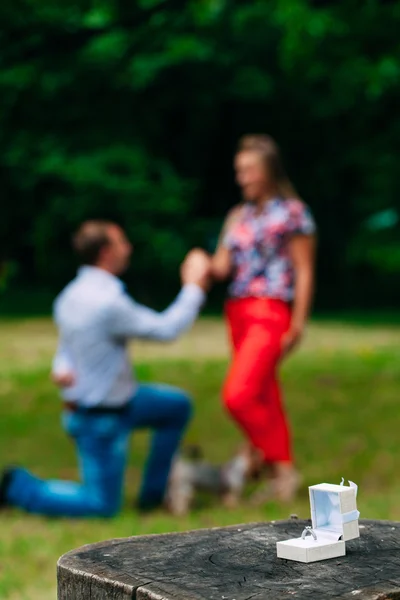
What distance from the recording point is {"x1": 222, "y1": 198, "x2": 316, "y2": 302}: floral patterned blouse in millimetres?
6523

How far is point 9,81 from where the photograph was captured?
8.43 m

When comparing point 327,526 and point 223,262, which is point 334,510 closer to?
point 327,526

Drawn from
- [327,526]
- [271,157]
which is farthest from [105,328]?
[327,526]

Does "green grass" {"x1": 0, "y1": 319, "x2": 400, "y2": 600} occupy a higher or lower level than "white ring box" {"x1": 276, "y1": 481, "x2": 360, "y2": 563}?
lower

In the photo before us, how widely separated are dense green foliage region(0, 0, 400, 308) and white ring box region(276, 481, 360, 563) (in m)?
5.42

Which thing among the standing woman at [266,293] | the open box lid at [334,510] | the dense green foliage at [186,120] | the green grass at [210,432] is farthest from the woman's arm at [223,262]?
the open box lid at [334,510]

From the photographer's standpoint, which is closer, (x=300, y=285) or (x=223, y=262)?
(x=300, y=285)

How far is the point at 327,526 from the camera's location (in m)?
2.62

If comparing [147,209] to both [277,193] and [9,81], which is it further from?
[277,193]

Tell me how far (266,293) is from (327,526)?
3.92 meters

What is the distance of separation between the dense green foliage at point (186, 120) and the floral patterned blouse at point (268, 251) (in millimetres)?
1934

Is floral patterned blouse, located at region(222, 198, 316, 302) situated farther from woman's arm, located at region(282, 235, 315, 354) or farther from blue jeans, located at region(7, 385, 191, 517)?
blue jeans, located at region(7, 385, 191, 517)

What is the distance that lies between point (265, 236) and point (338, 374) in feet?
15.7

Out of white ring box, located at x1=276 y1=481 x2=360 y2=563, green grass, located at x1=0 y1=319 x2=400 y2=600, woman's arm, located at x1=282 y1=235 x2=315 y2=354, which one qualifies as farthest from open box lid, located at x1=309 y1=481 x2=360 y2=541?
woman's arm, located at x1=282 y1=235 x2=315 y2=354
